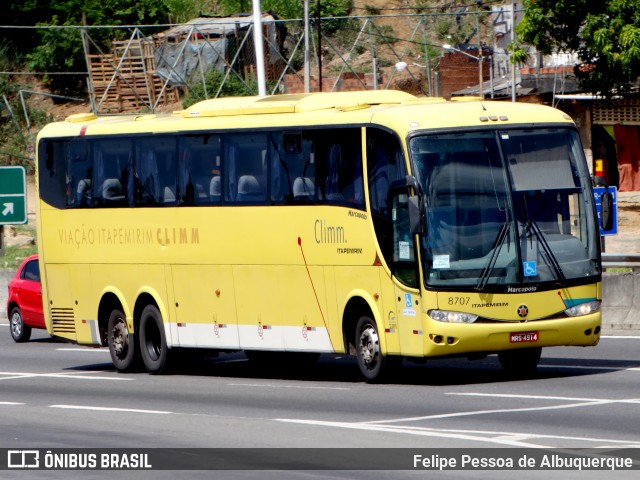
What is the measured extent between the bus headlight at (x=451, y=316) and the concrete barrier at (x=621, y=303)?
7814 millimetres

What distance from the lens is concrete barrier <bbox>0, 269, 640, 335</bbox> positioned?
23562 millimetres

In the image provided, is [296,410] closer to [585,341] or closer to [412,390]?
[412,390]

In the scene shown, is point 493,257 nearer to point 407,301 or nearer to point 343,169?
point 407,301

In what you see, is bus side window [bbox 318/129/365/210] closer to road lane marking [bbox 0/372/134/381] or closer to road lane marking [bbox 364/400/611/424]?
road lane marking [bbox 364/400/611/424]

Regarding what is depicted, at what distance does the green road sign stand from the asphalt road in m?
13.2

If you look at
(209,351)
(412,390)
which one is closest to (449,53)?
(209,351)

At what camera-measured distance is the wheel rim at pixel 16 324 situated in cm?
2814

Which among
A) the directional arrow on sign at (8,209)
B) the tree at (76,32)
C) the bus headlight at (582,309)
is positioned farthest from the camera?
the tree at (76,32)

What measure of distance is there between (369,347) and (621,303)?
778cm

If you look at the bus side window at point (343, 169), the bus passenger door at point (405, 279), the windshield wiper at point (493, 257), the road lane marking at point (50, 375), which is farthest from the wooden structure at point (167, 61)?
the windshield wiper at point (493, 257)

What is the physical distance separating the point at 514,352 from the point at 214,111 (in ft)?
17.1

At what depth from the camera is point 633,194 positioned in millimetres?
46906

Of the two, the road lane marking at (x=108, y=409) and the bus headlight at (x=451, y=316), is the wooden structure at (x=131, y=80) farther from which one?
the bus headlight at (x=451, y=316)

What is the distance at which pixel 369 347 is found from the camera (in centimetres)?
1731
